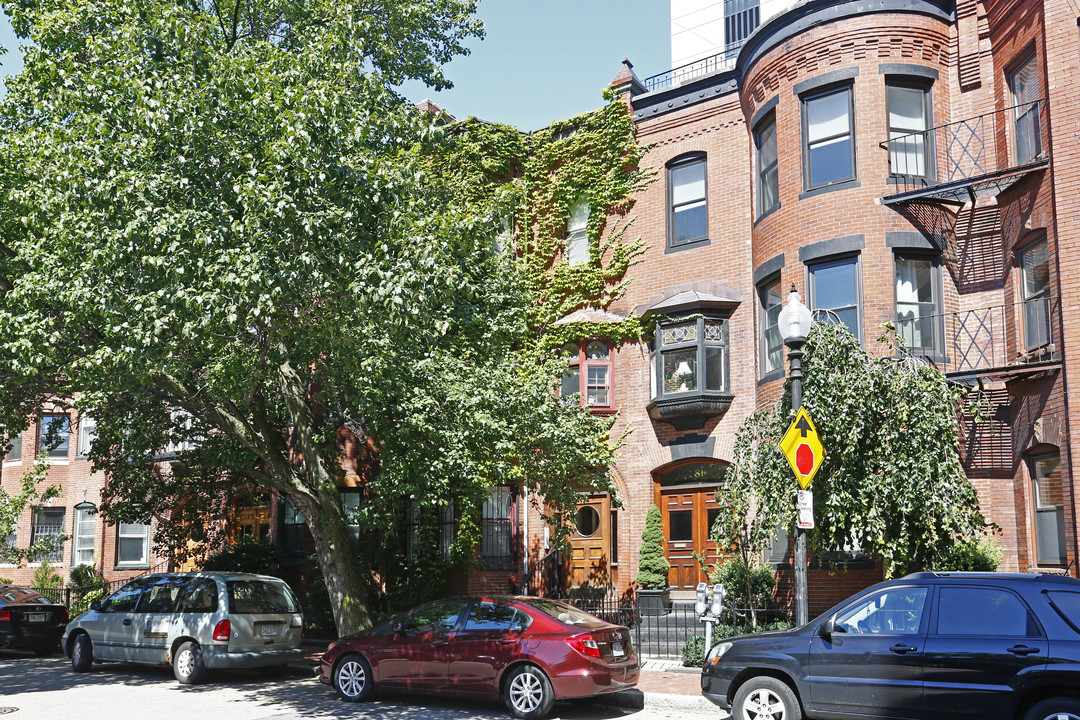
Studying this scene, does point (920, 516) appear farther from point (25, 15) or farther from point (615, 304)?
point (25, 15)

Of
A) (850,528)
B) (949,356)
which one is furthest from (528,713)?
(949,356)

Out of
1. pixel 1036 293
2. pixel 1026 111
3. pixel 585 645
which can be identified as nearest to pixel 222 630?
pixel 585 645

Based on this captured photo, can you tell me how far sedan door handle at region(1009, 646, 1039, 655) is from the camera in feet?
27.1

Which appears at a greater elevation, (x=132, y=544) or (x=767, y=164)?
(x=767, y=164)

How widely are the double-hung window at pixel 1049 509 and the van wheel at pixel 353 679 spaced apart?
10.9m

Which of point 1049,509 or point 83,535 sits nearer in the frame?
point 1049,509

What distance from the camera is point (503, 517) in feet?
74.1

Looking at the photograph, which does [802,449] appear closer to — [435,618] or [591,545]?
[435,618]

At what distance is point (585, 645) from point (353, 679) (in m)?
3.56

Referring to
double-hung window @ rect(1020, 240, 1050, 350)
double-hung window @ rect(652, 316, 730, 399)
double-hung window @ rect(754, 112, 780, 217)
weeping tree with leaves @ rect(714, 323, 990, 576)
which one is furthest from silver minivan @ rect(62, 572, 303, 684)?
double-hung window @ rect(1020, 240, 1050, 350)

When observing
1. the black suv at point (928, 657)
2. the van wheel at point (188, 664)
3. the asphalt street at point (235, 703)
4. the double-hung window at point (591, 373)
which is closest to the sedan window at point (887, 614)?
the black suv at point (928, 657)

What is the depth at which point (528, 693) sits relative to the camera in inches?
450

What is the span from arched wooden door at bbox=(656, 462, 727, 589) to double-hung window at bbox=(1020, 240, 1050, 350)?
6614mm

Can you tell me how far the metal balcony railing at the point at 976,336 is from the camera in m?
16.2
